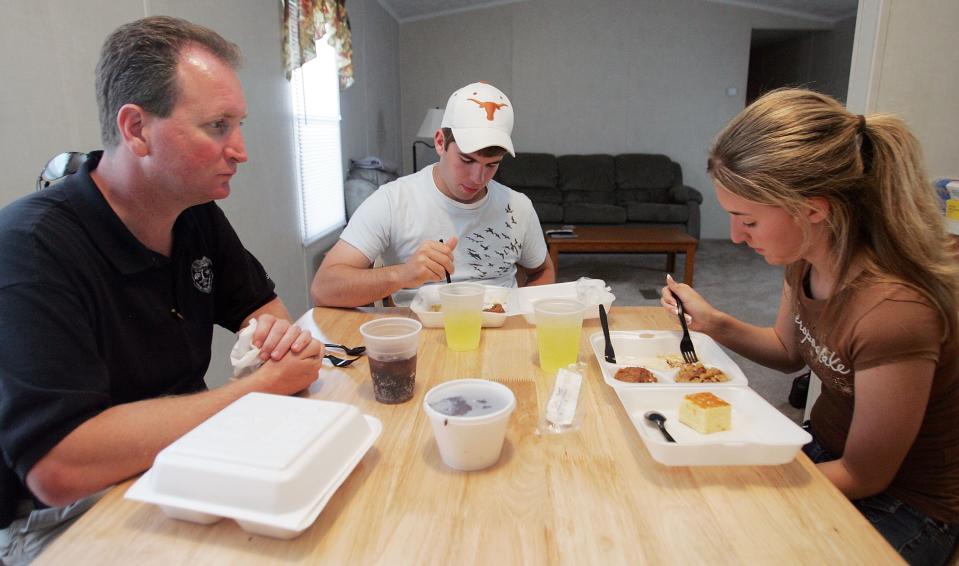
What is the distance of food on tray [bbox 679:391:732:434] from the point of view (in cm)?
93

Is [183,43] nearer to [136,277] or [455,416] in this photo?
[136,277]

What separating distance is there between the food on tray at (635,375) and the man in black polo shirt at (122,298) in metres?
0.59

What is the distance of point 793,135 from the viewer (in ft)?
3.29

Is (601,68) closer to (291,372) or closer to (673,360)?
(673,360)

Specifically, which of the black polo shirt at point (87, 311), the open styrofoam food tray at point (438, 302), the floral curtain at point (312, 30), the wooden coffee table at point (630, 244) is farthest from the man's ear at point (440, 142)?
the wooden coffee table at point (630, 244)

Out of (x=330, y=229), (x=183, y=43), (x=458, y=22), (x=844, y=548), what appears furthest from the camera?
(x=458, y=22)

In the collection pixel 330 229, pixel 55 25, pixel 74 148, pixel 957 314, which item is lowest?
pixel 330 229

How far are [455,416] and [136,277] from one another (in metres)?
0.70

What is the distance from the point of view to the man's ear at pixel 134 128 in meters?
1.02

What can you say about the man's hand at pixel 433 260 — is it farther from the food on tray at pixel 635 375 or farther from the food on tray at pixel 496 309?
the food on tray at pixel 635 375

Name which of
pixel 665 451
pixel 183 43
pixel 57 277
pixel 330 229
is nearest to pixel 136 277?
pixel 57 277

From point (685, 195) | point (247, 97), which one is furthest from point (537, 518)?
point (685, 195)

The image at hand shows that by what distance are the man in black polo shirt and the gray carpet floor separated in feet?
9.14

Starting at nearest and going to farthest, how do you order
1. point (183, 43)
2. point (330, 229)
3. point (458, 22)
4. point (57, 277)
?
1. point (57, 277)
2. point (183, 43)
3. point (330, 229)
4. point (458, 22)
